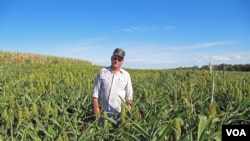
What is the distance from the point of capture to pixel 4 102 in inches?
132

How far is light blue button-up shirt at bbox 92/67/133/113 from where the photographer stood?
3820 mm

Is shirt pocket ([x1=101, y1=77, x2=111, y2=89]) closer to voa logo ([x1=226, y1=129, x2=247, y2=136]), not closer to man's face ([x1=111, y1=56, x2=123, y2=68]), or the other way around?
man's face ([x1=111, y1=56, x2=123, y2=68])

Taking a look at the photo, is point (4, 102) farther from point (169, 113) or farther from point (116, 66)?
point (169, 113)

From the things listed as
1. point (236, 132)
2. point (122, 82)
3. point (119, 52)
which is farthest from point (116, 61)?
point (236, 132)

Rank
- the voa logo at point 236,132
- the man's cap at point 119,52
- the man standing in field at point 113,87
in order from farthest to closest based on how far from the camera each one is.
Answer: the man standing in field at point 113,87, the man's cap at point 119,52, the voa logo at point 236,132

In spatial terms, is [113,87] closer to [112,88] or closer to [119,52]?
[112,88]

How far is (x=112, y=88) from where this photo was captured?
382 centimetres

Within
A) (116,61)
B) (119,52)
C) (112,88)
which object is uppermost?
(119,52)

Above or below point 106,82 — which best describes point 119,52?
above

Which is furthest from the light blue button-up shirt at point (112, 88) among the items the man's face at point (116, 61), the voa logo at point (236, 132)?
the voa logo at point (236, 132)

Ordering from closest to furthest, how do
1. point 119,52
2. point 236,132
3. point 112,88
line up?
point 236,132
point 119,52
point 112,88

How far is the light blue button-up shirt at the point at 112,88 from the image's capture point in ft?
12.5

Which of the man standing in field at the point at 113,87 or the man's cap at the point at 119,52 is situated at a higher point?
the man's cap at the point at 119,52

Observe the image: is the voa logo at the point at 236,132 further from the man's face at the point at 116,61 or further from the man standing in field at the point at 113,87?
the man's face at the point at 116,61
